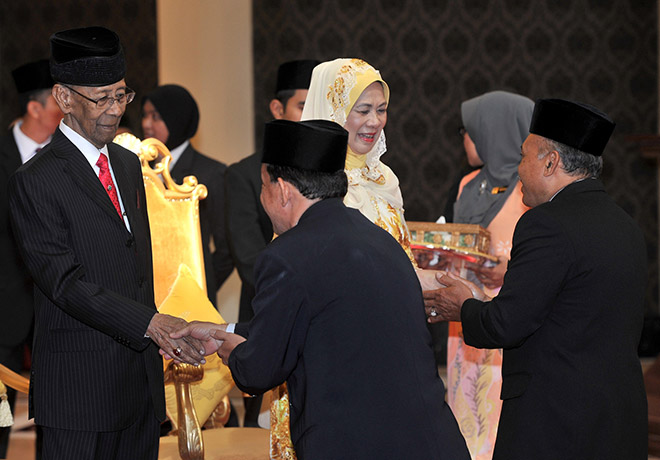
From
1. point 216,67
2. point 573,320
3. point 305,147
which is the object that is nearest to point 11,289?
point 305,147

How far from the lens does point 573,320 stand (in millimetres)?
2264

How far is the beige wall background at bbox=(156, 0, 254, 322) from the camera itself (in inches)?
264

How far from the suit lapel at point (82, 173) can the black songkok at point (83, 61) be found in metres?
0.19

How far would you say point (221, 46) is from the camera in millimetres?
6859

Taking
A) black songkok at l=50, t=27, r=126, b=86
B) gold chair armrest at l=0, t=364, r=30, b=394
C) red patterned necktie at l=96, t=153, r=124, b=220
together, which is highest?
black songkok at l=50, t=27, r=126, b=86

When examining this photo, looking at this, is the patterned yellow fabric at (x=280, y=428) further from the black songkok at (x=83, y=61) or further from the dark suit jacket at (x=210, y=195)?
the dark suit jacket at (x=210, y=195)

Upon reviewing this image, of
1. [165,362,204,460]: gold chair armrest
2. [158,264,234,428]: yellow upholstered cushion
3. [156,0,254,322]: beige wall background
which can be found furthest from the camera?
[156,0,254,322]: beige wall background

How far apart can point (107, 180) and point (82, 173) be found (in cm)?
11

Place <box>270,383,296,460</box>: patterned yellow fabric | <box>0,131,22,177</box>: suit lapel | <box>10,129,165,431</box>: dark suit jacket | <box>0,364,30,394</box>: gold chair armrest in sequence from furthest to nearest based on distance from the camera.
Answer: <box>0,131,22,177</box>: suit lapel
<box>0,364,30,394</box>: gold chair armrest
<box>270,383,296,460</box>: patterned yellow fabric
<box>10,129,165,431</box>: dark suit jacket

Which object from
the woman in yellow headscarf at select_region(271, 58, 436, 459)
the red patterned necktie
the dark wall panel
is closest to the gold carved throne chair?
the red patterned necktie

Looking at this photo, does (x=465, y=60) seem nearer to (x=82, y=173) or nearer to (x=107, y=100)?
(x=107, y=100)

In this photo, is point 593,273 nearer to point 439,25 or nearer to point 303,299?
point 303,299

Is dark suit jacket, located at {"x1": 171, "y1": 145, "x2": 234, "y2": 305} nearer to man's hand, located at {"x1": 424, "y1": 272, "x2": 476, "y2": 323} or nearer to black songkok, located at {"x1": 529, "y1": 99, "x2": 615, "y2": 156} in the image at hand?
man's hand, located at {"x1": 424, "y1": 272, "x2": 476, "y2": 323}

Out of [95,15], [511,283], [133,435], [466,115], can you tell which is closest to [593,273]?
[511,283]
